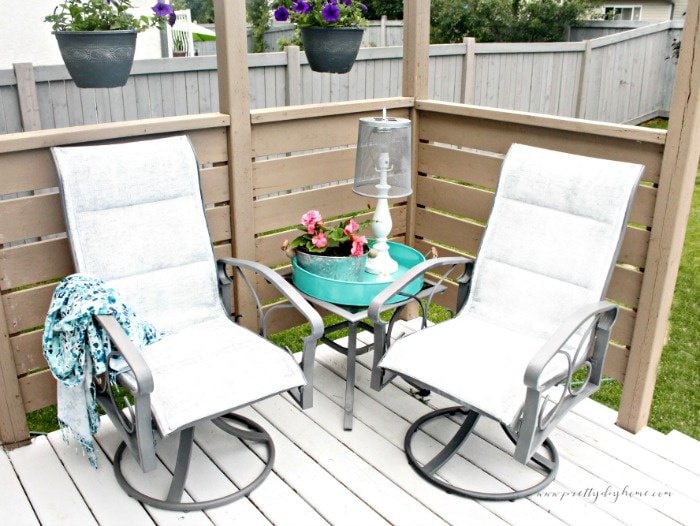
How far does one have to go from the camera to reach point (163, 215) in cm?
248

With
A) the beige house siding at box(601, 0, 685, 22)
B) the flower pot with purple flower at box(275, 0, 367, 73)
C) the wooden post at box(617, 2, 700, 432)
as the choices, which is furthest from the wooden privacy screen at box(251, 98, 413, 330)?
the beige house siding at box(601, 0, 685, 22)

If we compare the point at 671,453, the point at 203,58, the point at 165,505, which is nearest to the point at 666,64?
the point at 203,58

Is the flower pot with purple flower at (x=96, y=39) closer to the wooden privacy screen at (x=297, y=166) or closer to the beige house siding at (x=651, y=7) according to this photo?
the wooden privacy screen at (x=297, y=166)

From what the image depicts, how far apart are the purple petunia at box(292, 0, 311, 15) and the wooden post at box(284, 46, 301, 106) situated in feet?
6.96

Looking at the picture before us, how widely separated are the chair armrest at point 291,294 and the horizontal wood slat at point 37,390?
713mm

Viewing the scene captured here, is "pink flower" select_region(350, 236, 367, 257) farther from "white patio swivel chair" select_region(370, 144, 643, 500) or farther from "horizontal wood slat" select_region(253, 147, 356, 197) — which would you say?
"horizontal wood slat" select_region(253, 147, 356, 197)

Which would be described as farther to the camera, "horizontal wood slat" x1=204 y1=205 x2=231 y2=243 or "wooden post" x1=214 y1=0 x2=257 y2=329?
"horizontal wood slat" x1=204 y1=205 x2=231 y2=243

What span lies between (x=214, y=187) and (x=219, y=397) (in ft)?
3.30

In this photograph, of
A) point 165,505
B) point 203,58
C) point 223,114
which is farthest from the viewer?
point 203,58

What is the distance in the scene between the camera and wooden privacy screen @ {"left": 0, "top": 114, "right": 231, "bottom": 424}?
2.28 m

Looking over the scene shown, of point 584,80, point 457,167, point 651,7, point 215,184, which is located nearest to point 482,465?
point 457,167

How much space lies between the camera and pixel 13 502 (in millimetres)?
2217

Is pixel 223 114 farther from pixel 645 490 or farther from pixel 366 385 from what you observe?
pixel 645 490

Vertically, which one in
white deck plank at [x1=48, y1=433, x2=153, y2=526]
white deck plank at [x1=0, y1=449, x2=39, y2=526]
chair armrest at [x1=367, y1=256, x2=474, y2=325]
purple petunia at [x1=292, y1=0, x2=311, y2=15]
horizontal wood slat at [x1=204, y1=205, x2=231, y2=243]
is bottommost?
white deck plank at [x1=0, y1=449, x2=39, y2=526]
